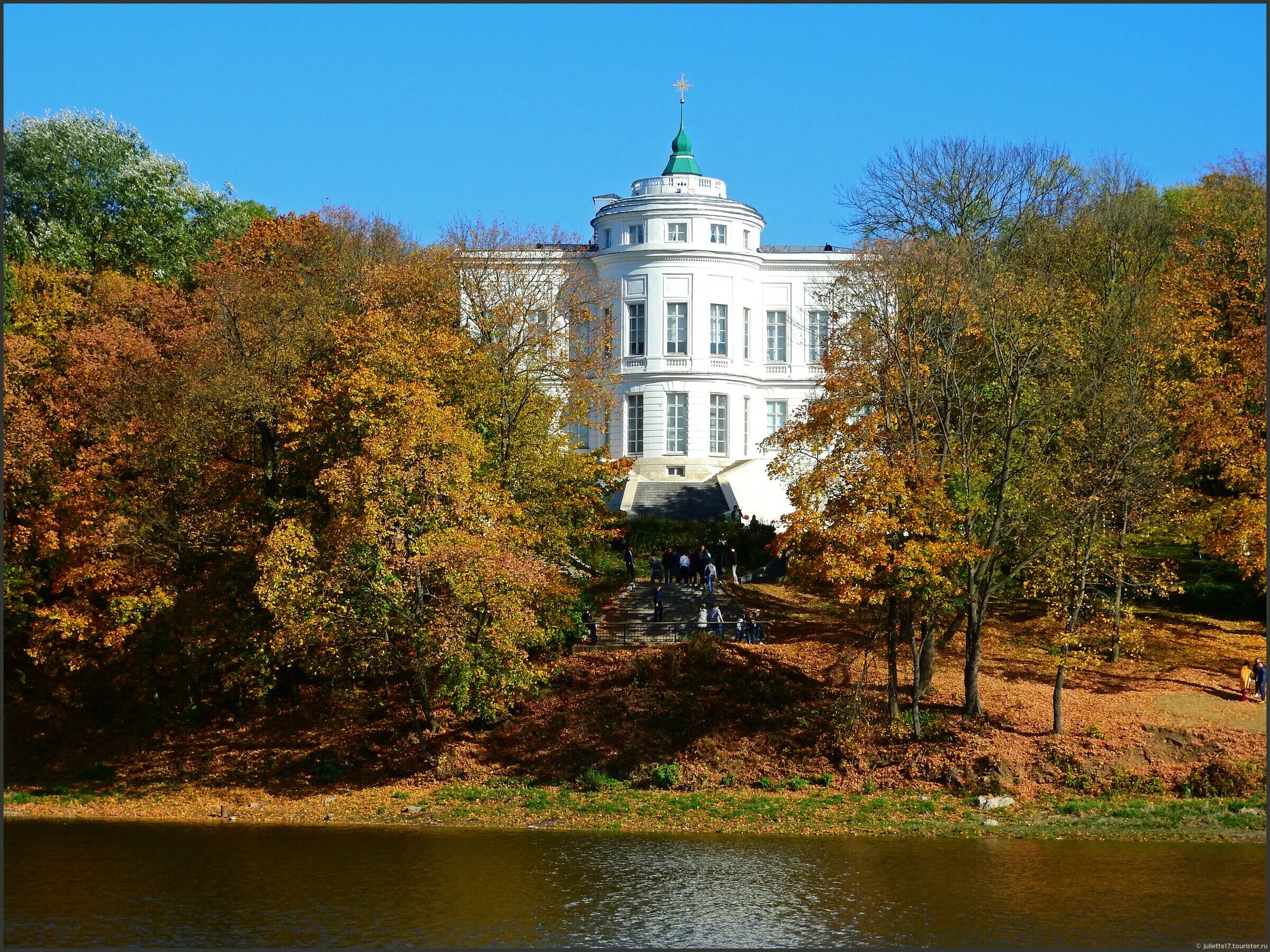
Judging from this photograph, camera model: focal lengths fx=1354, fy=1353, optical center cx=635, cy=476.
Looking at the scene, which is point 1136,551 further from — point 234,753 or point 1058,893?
point 234,753

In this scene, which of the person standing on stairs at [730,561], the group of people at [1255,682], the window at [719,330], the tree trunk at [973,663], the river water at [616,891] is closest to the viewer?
the river water at [616,891]

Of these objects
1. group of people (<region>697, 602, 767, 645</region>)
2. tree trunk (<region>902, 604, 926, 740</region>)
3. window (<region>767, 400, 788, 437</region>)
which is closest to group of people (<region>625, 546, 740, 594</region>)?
group of people (<region>697, 602, 767, 645</region>)

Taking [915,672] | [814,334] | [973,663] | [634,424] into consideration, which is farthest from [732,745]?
[814,334]

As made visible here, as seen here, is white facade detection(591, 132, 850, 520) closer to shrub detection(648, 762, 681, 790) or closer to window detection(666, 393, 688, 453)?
window detection(666, 393, 688, 453)

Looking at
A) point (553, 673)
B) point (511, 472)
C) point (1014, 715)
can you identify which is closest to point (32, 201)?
point (511, 472)

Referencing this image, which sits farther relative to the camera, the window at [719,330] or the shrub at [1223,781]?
the window at [719,330]

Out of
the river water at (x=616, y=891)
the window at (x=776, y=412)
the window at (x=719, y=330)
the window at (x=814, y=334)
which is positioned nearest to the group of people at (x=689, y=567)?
the window at (x=719, y=330)

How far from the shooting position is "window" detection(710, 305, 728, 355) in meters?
58.2

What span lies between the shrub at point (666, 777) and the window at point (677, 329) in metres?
28.7

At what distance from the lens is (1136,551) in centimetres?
3741

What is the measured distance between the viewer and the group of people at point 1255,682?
32.9 meters

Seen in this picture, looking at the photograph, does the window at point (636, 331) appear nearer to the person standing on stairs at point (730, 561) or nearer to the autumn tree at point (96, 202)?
the person standing on stairs at point (730, 561)

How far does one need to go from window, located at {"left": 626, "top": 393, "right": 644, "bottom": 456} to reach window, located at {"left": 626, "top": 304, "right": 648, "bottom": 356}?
1913mm

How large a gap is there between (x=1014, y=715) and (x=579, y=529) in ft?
40.0
